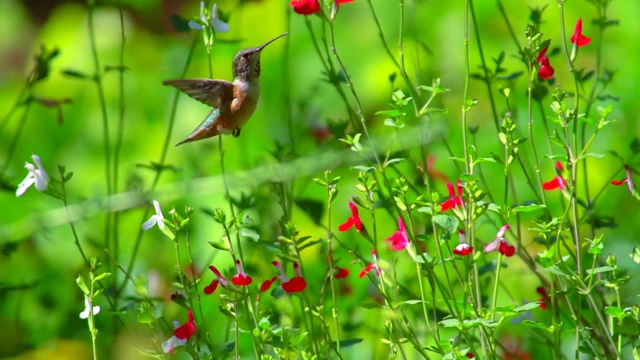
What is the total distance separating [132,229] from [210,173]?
11.6 inches

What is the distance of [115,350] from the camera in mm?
2445

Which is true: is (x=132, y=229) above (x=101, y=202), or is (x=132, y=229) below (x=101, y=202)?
below

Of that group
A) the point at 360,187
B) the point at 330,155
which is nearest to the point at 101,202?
the point at 330,155

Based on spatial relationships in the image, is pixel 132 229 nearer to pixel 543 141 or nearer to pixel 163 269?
pixel 163 269

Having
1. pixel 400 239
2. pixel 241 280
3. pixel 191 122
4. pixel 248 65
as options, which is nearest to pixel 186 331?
pixel 241 280

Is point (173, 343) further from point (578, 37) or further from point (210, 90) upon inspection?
point (578, 37)

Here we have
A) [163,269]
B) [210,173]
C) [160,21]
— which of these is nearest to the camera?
[163,269]

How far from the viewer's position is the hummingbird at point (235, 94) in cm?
169

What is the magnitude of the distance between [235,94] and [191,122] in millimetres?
1490

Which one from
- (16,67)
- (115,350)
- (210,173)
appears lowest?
(115,350)

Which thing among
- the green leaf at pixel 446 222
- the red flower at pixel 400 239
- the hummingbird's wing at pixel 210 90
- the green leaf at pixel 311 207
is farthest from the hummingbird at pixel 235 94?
the green leaf at pixel 446 222

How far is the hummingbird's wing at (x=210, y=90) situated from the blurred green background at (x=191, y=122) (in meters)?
0.60

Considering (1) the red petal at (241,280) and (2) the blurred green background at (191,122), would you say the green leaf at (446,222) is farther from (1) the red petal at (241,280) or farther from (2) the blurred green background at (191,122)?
(2) the blurred green background at (191,122)

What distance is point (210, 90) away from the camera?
5.56 feet
